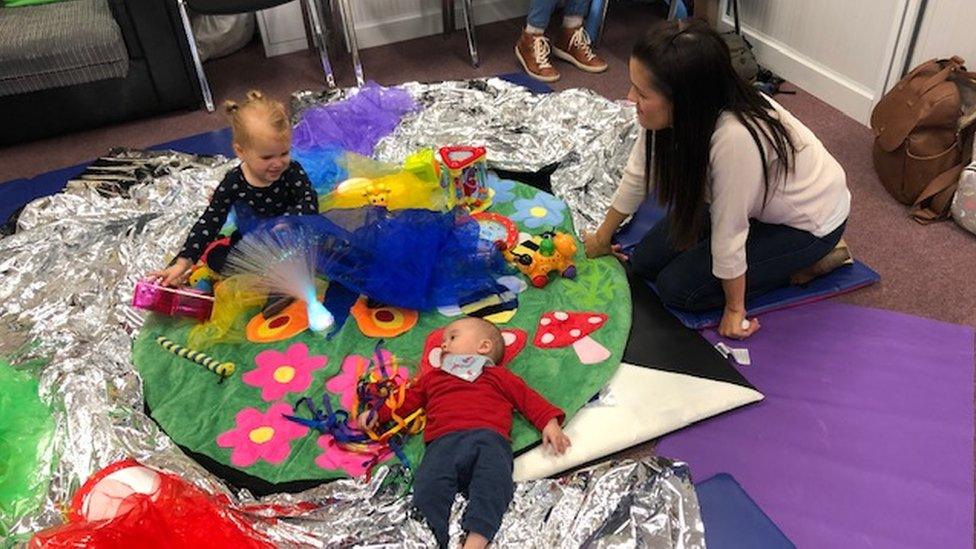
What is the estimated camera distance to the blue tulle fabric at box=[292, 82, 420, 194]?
2.60 metres

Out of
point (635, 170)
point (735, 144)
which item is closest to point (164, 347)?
point (635, 170)

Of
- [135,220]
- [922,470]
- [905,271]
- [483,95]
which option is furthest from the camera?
[483,95]

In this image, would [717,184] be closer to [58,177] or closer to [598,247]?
[598,247]

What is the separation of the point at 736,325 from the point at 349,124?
1.55 m

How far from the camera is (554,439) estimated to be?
1607 millimetres

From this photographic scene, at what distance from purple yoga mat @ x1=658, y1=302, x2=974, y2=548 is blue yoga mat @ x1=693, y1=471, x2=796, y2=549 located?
0.05 metres

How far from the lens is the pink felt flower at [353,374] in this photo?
1.77m

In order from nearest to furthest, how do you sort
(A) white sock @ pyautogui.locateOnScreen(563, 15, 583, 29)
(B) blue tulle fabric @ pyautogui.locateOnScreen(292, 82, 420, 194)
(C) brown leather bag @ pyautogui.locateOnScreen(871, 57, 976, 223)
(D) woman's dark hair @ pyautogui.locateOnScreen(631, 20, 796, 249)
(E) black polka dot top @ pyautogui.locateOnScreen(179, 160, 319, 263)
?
(D) woman's dark hair @ pyautogui.locateOnScreen(631, 20, 796, 249)
(E) black polka dot top @ pyautogui.locateOnScreen(179, 160, 319, 263)
(C) brown leather bag @ pyautogui.locateOnScreen(871, 57, 976, 223)
(B) blue tulle fabric @ pyautogui.locateOnScreen(292, 82, 420, 194)
(A) white sock @ pyautogui.locateOnScreen(563, 15, 583, 29)

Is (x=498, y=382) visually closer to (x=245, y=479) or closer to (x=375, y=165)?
(x=245, y=479)

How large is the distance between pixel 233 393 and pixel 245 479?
26 cm

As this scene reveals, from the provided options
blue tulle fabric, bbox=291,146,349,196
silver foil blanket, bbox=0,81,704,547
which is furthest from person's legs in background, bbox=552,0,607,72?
blue tulle fabric, bbox=291,146,349,196

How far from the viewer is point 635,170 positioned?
1935mm

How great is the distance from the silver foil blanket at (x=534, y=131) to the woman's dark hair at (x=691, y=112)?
0.53 metres

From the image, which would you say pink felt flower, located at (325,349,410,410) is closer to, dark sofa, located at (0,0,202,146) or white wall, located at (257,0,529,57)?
dark sofa, located at (0,0,202,146)
